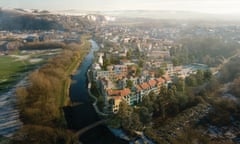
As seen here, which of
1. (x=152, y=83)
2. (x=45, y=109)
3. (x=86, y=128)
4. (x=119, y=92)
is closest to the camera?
(x=86, y=128)

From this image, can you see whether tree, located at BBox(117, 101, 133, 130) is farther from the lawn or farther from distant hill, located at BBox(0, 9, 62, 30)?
distant hill, located at BBox(0, 9, 62, 30)

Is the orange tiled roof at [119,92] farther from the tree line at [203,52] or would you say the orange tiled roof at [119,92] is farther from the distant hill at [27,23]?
the distant hill at [27,23]

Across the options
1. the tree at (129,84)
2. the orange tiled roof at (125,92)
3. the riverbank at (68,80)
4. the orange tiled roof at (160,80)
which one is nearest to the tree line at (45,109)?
the riverbank at (68,80)

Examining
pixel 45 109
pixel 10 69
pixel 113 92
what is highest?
pixel 113 92

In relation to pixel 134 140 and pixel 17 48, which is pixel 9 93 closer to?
pixel 134 140

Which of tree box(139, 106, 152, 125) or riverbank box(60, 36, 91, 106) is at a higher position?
tree box(139, 106, 152, 125)

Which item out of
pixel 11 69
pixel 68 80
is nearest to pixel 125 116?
pixel 68 80

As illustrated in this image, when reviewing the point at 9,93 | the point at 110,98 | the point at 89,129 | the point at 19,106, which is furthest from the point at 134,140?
the point at 9,93

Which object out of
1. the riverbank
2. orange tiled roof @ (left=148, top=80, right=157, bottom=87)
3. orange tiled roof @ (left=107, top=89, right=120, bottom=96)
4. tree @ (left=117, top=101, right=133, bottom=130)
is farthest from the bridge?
orange tiled roof @ (left=148, top=80, right=157, bottom=87)

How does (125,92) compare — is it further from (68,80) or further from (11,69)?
(11,69)

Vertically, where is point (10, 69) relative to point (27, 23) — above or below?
below
